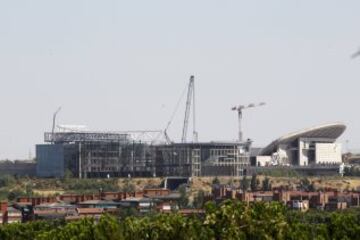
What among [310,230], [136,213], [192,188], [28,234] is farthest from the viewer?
[192,188]

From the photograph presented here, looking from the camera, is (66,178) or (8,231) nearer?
(8,231)

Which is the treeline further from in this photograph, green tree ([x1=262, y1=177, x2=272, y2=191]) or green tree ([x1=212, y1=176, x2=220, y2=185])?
green tree ([x1=212, y1=176, x2=220, y2=185])

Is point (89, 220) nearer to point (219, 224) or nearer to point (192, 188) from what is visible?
point (219, 224)

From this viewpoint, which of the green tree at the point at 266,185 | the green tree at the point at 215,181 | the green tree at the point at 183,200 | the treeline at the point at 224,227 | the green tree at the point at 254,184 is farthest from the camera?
the green tree at the point at 215,181

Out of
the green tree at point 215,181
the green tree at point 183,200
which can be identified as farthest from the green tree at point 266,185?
the green tree at point 183,200

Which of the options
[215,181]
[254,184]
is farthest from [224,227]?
[215,181]

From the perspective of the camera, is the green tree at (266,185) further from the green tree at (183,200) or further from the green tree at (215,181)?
the green tree at (183,200)

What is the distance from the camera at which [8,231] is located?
88.2 metres

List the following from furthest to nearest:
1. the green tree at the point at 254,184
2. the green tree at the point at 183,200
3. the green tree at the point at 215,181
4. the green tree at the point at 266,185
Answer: the green tree at the point at 215,181
the green tree at the point at 266,185
the green tree at the point at 254,184
the green tree at the point at 183,200

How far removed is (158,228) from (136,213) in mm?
61963

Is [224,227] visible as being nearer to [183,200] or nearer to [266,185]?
[183,200]

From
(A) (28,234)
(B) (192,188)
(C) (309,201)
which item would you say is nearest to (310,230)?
(A) (28,234)

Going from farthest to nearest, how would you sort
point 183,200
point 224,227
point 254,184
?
1. point 254,184
2. point 183,200
3. point 224,227

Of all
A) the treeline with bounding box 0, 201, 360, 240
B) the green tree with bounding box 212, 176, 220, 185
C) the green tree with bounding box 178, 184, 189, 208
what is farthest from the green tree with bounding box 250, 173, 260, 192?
the treeline with bounding box 0, 201, 360, 240
